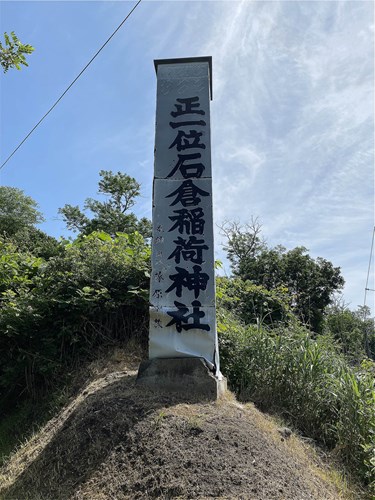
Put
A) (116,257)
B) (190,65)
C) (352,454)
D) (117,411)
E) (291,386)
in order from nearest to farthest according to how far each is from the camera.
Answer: (117,411) < (352,454) < (291,386) < (190,65) < (116,257)

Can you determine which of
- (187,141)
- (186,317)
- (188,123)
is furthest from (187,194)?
(186,317)

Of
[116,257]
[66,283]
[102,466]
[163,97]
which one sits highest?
[163,97]

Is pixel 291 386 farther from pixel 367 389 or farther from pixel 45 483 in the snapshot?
pixel 45 483

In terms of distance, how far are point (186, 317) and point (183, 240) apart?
0.82 metres

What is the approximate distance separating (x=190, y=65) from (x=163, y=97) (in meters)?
0.54

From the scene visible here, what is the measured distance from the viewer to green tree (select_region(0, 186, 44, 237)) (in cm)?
2722

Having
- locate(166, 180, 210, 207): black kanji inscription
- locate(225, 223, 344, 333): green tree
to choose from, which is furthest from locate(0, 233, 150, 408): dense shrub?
locate(225, 223, 344, 333): green tree

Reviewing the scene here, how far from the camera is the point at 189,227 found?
440 cm

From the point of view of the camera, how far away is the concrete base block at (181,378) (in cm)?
386

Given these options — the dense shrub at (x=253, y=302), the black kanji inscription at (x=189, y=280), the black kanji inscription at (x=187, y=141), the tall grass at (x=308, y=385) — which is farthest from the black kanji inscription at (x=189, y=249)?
the dense shrub at (x=253, y=302)

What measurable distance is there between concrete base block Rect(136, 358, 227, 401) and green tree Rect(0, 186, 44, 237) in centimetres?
2510

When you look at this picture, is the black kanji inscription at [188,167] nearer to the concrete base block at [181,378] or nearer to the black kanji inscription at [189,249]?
the black kanji inscription at [189,249]

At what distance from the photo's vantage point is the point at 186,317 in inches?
163

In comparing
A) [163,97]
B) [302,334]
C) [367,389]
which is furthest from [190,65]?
[367,389]
